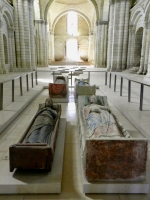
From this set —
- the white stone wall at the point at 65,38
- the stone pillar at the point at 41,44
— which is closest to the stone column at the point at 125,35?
the stone pillar at the point at 41,44

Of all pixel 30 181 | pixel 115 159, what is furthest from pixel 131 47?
pixel 30 181

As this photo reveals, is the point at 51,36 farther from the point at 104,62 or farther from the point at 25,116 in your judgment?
the point at 25,116

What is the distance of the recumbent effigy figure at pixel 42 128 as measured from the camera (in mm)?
2781

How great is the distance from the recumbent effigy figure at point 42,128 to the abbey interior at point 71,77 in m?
0.33

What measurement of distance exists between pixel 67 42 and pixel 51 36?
3.52 m

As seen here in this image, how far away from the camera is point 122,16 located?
16.9m

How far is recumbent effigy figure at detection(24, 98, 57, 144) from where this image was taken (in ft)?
9.12

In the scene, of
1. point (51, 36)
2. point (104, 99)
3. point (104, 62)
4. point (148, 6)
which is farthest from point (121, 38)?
point (51, 36)

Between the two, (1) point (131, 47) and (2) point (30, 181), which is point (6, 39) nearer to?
(1) point (131, 47)

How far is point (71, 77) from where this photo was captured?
31.9 feet

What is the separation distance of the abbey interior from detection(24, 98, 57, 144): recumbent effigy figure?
1.10 feet

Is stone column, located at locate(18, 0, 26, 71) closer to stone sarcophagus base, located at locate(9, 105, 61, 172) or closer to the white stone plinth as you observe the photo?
stone sarcophagus base, located at locate(9, 105, 61, 172)

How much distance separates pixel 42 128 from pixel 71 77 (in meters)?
6.83

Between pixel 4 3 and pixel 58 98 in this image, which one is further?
pixel 4 3
